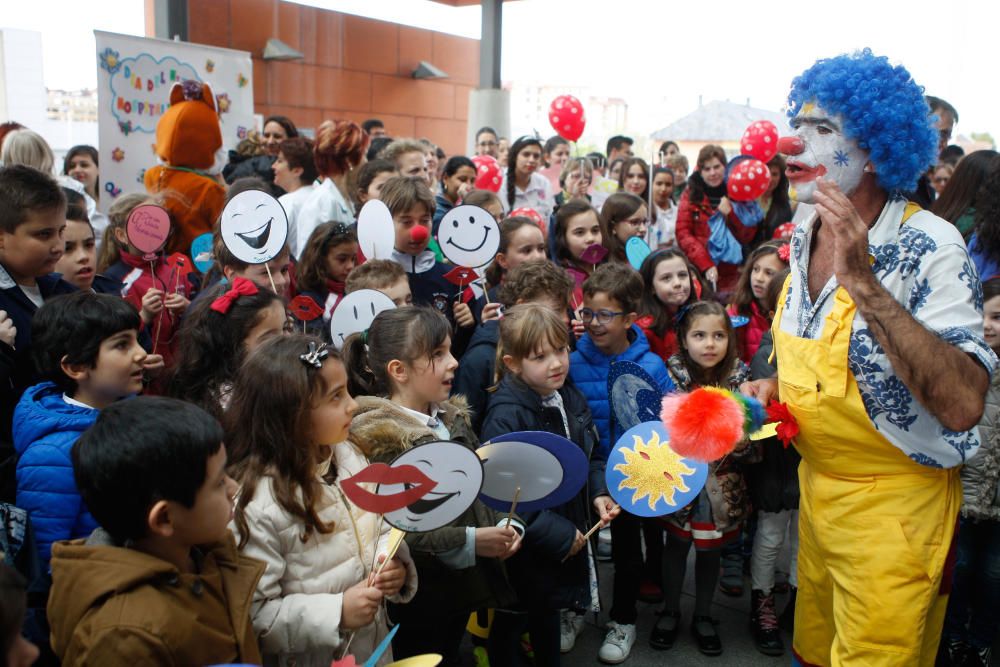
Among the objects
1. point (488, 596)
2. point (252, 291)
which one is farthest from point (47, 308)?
point (488, 596)

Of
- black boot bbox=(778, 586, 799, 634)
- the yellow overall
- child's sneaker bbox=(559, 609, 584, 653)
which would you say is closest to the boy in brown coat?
the yellow overall

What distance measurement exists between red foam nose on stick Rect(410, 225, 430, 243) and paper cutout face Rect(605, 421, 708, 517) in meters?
1.81

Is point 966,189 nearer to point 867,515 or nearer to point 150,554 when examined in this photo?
point 867,515

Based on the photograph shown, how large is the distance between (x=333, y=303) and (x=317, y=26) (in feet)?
39.0

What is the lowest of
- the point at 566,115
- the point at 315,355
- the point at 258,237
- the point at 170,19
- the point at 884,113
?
the point at 315,355

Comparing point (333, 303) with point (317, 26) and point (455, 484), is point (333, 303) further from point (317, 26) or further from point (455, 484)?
point (317, 26)

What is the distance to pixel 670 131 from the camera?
10883 mm

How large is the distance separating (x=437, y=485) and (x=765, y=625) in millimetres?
2135

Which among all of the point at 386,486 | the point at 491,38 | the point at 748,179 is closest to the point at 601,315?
the point at 386,486

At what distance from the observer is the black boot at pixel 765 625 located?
3.30 meters

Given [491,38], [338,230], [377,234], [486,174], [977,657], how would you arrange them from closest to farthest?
[977,657] → [377,234] → [338,230] → [486,174] → [491,38]

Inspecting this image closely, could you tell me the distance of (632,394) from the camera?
2971 mm

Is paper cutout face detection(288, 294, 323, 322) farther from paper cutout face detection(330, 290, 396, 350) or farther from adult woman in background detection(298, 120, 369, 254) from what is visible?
adult woman in background detection(298, 120, 369, 254)

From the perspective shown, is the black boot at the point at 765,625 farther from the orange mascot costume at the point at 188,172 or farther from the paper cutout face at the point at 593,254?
the orange mascot costume at the point at 188,172
